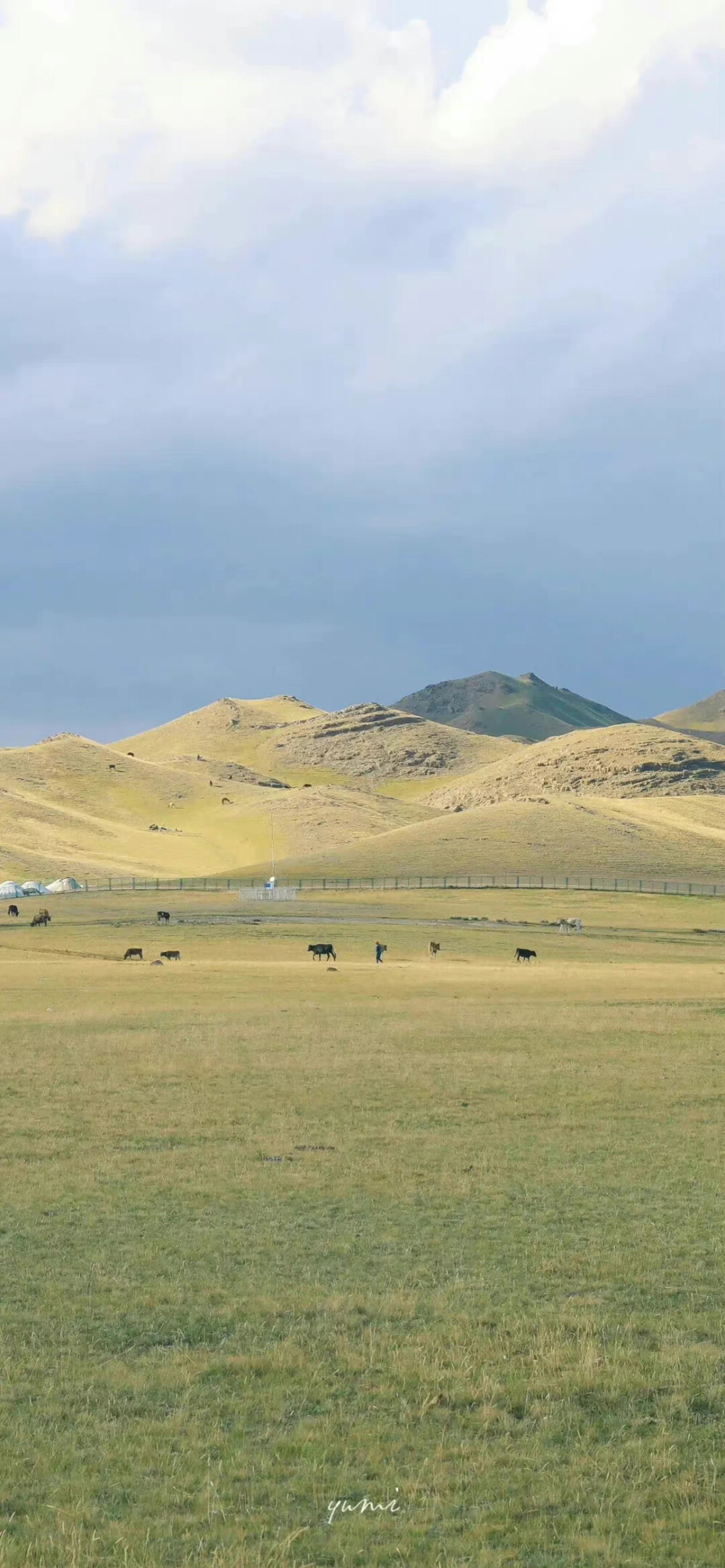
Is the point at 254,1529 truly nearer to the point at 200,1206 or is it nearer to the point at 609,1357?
the point at 609,1357

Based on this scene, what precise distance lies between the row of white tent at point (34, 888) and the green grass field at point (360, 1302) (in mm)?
100299

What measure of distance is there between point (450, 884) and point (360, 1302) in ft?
393

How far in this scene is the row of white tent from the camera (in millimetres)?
131500

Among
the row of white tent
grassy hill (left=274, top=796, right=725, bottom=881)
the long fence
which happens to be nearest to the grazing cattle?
the long fence

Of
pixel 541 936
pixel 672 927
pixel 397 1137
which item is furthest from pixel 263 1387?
pixel 672 927

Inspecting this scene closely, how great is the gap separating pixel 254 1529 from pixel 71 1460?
1832 millimetres

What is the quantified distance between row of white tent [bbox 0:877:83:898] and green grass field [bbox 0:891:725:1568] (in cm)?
10030

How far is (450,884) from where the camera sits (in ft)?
436

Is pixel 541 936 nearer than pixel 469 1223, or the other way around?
pixel 469 1223

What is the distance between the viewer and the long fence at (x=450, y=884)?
419 feet

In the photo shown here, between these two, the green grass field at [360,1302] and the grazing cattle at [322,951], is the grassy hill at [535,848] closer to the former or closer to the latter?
the grazing cattle at [322,951]

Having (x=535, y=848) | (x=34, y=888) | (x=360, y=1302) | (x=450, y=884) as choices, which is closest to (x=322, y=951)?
(x=360, y=1302)

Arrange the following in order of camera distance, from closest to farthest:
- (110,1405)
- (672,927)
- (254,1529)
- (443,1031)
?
(254,1529), (110,1405), (443,1031), (672,927)

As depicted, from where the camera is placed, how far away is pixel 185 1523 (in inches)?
349
